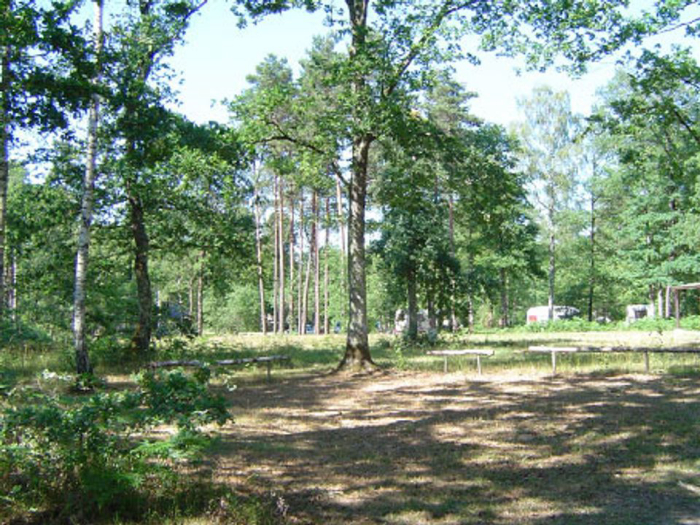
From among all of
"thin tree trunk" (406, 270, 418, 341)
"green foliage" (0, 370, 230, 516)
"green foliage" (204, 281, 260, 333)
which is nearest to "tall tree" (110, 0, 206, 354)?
"green foliage" (0, 370, 230, 516)

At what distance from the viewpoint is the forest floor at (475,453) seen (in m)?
4.84

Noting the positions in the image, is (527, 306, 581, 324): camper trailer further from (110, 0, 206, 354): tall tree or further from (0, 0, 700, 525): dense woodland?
(110, 0, 206, 354): tall tree

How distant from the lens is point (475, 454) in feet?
21.5

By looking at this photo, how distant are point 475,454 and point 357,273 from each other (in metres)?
8.27

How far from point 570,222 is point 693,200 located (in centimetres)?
925

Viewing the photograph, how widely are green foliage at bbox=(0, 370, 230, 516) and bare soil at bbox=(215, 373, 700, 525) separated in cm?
104

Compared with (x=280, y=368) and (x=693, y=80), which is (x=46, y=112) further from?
(x=693, y=80)

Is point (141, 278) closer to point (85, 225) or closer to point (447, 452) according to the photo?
point (85, 225)

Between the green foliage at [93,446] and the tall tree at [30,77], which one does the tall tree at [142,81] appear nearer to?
the tall tree at [30,77]

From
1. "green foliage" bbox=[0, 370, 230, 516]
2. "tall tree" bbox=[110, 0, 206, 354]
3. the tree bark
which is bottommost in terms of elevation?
"green foliage" bbox=[0, 370, 230, 516]

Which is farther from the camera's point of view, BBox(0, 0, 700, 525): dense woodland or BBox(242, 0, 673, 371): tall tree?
BBox(242, 0, 673, 371): tall tree

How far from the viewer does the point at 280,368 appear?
15.4 metres

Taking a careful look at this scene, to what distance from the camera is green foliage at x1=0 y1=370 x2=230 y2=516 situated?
13.8 ft

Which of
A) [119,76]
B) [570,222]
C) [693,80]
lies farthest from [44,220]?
[570,222]
